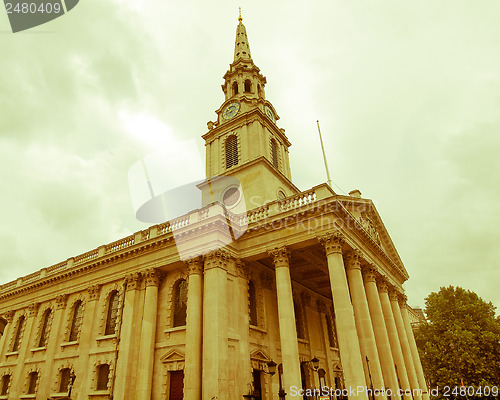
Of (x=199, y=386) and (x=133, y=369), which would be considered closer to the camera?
(x=199, y=386)

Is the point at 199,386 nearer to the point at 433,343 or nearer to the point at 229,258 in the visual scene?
the point at 229,258

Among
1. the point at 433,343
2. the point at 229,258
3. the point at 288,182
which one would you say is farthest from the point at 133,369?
the point at 433,343

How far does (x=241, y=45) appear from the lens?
41.5m

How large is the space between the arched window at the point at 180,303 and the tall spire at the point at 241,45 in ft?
90.9

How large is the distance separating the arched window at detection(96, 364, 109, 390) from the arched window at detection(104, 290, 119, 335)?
2113 mm

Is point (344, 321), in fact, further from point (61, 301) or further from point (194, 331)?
point (61, 301)

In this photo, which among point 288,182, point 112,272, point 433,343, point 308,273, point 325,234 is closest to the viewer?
point 325,234

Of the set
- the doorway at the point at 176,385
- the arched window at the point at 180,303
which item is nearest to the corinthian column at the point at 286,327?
the doorway at the point at 176,385

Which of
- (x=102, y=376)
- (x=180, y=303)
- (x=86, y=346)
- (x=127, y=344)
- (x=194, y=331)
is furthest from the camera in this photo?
(x=86, y=346)

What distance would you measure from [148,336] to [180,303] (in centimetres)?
261

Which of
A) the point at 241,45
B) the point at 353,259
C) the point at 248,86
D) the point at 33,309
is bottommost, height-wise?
the point at 353,259

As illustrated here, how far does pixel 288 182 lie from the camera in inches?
1238

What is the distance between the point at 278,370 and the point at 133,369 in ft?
28.7

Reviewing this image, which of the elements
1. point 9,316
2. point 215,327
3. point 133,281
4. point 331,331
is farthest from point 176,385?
point 9,316
